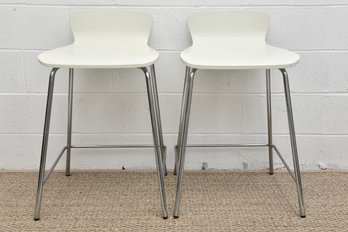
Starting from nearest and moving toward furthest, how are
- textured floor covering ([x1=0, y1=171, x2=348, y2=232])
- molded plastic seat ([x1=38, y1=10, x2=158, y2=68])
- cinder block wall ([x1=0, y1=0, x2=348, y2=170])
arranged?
textured floor covering ([x1=0, y1=171, x2=348, y2=232]), molded plastic seat ([x1=38, y1=10, x2=158, y2=68]), cinder block wall ([x1=0, y1=0, x2=348, y2=170])

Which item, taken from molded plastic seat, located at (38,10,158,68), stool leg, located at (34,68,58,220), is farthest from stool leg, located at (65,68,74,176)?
stool leg, located at (34,68,58,220)

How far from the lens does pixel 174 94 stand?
5.74ft

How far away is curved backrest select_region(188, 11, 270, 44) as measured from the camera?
1.60 meters

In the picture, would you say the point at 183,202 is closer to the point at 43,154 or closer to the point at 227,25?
the point at 43,154

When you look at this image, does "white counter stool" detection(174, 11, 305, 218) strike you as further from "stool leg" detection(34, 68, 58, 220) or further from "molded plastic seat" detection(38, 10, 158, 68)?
"stool leg" detection(34, 68, 58, 220)

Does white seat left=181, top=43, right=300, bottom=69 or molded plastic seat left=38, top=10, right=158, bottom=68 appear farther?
molded plastic seat left=38, top=10, right=158, bottom=68

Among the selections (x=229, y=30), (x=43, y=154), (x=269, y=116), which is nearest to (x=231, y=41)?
(x=229, y=30)

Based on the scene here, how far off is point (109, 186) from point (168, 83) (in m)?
0.49

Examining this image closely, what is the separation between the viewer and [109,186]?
5.56ft

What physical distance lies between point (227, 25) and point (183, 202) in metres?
0.70

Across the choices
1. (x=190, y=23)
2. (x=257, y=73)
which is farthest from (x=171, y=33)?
(x=257, y=73)

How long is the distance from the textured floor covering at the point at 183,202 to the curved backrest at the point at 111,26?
593mm

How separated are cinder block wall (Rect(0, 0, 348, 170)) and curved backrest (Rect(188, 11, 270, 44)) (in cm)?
7

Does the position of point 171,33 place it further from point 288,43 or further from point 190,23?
point 288,43
